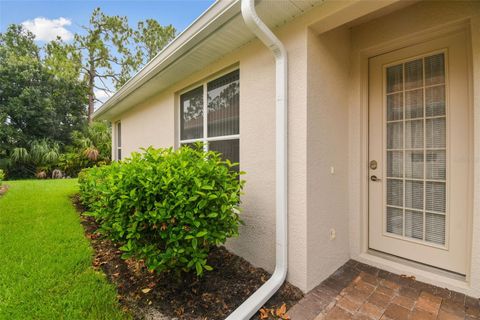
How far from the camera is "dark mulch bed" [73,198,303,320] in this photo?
2.22 meters

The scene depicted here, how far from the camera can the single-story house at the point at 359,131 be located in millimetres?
2375

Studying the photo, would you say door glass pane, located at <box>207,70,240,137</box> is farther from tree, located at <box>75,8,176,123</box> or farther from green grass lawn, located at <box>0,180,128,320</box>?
tree, located at <box>75,8,176,123</box>

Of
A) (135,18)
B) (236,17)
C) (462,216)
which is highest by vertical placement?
(135,18)

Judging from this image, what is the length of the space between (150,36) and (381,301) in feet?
71.0

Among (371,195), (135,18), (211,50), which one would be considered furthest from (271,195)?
(135,18)

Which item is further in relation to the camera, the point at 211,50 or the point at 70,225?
the point at 70,225

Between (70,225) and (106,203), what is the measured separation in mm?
2736

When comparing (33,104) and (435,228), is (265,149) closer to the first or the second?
(435,228)

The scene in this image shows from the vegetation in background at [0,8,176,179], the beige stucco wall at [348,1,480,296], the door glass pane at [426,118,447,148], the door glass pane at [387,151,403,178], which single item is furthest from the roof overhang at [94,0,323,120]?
the vegetation in background at [0,8,176,179]

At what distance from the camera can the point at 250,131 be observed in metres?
3.06

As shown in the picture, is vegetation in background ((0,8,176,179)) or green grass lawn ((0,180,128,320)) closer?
green grass lawn ((0,180,128,320))

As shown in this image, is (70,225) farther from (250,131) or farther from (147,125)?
(250,131)

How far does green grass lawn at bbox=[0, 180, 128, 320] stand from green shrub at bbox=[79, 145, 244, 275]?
570 mm

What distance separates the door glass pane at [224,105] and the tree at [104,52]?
1731 cm
